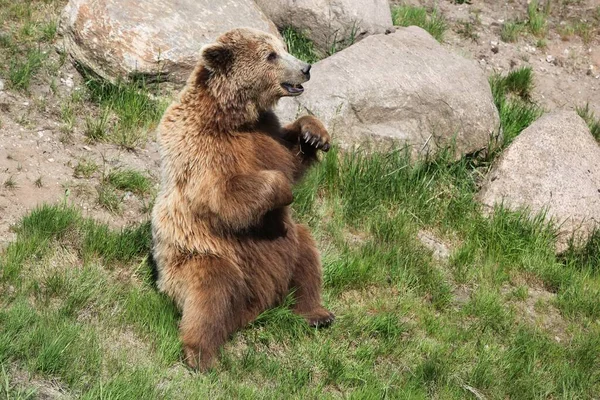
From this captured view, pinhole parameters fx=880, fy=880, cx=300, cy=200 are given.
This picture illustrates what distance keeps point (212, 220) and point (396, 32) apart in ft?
13.2

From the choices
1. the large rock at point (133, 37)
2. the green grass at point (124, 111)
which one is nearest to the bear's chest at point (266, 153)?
the green grass at point (124, 111)

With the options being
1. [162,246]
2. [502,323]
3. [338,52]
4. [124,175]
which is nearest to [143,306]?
[162,246]

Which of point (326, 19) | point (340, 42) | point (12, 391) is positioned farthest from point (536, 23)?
point (12, 391)

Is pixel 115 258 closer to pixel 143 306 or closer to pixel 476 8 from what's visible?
pixel 143 306

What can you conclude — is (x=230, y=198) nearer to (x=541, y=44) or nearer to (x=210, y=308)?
(x=210, y=308)

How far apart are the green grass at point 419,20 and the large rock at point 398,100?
138 cm

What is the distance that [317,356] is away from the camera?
5.71m

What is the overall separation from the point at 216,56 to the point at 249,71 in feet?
0.79

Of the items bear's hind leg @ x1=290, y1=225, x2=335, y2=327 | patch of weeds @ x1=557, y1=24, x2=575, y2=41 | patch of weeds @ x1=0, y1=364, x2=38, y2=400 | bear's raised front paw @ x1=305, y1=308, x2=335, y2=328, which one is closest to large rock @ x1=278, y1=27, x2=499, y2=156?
bear's hind leg @ x1=290, y1=225, x2=335, y2=327

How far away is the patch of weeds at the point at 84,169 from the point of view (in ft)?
23.4

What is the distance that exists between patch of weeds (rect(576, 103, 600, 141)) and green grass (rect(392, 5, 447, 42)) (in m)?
1.77

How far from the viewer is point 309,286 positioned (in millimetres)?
6148

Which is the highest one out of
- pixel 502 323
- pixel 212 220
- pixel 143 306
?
pixel 212 220

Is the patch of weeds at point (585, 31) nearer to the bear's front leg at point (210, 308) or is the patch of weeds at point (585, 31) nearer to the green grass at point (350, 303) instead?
the green grass at point (350, 303)
